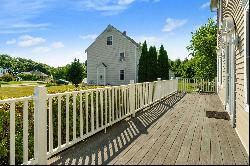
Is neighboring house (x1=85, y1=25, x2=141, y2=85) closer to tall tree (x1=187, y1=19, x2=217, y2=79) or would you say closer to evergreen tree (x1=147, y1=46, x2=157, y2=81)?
evergreen tree (x1=147, y1=46, x2=157, y2=81)

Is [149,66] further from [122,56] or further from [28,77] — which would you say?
[28,77]

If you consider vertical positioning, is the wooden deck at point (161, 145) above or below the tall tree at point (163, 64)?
below

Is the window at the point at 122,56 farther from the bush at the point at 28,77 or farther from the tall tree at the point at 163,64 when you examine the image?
the bush at the point at 28,77

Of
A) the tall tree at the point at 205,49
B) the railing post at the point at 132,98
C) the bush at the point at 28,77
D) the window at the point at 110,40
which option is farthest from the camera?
the bush at the point at 28,77

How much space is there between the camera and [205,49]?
27.3 m

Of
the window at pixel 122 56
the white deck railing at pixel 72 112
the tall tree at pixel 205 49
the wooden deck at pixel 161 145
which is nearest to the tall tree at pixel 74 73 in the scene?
the window at pixel 122 56

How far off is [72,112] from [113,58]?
96.6 ft

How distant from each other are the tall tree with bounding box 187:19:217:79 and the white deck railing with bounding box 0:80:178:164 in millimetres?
16376

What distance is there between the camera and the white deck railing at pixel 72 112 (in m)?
4.37

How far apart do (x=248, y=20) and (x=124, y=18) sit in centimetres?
4996

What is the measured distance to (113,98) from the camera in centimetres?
730

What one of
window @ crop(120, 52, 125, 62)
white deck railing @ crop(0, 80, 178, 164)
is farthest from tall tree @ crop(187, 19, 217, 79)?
white deck railing @ crop(0, 80, 178, 164)

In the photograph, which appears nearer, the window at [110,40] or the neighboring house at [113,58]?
the neighboring house at [113,58]

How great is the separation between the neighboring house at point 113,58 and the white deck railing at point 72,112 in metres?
23.0
